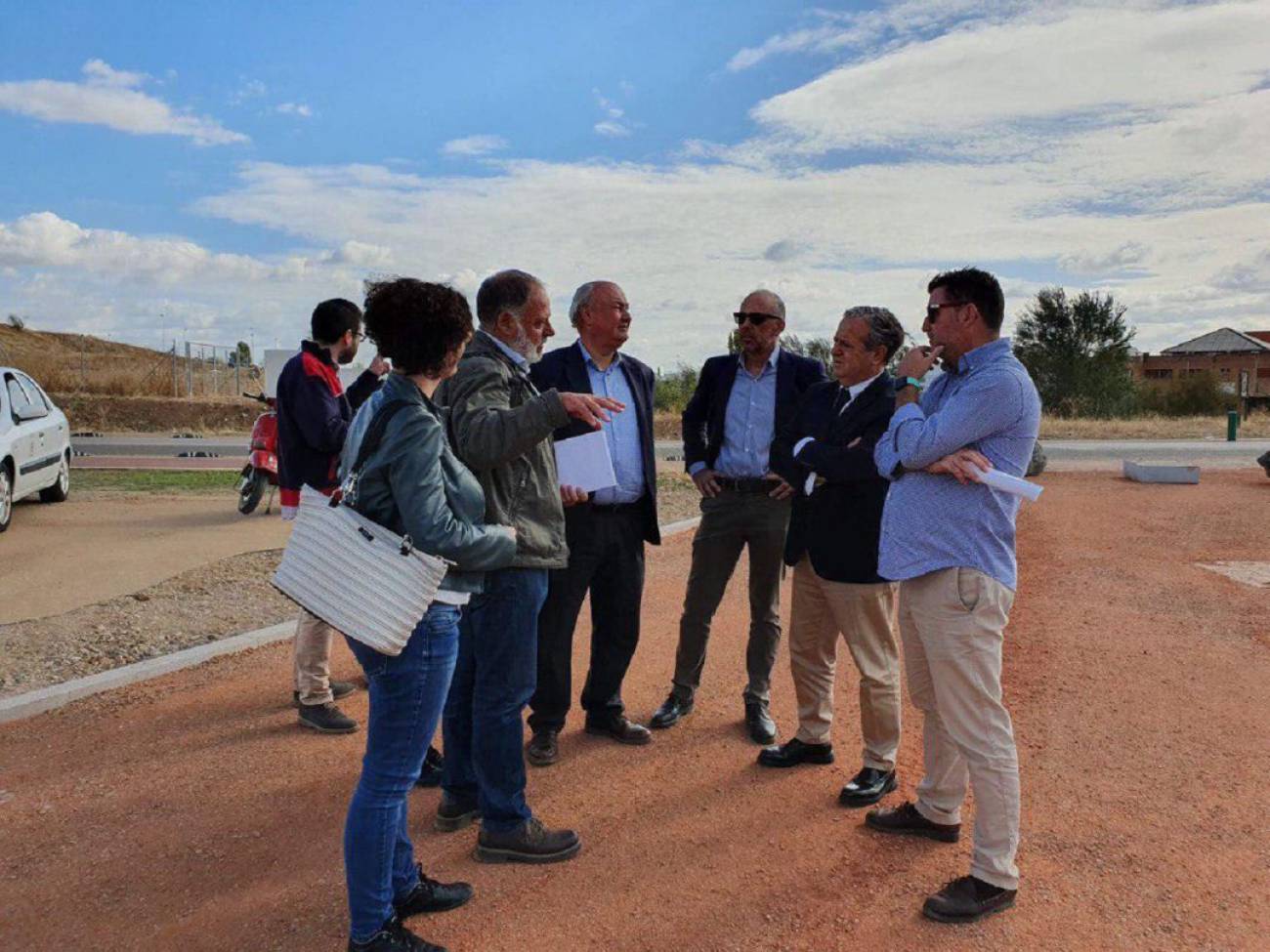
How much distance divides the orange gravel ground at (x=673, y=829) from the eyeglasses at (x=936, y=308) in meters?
1.90

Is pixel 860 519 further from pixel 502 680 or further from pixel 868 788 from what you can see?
pixel 502 680

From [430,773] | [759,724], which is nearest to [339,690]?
[430,773]

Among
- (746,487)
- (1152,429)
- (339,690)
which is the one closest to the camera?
(746,487)

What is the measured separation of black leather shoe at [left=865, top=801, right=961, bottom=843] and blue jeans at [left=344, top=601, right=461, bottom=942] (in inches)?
72.4

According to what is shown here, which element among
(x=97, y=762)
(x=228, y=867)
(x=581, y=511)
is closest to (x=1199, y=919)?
(x=581, y=511)

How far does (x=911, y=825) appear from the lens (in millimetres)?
3789

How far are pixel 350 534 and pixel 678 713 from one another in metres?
2.69

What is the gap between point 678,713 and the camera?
5047 mm

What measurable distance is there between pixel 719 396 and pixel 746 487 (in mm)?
487

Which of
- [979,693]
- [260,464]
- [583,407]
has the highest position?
[583,407]

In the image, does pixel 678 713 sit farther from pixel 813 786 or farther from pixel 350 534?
pixel 350 534

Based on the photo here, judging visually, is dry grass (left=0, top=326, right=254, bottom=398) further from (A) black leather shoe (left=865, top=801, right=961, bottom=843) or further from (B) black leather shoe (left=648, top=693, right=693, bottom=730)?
(A) black leather shoe (left=865, top=801, right=961, bottom=843)

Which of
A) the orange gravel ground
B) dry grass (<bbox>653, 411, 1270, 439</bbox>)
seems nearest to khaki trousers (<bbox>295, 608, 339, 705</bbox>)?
the orange gravel ground

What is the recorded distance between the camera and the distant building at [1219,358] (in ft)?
240
